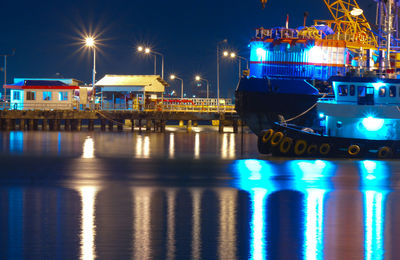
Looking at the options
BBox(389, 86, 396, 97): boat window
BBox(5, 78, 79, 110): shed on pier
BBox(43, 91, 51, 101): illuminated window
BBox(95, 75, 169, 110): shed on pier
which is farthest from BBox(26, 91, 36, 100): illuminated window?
BBox(389, 86, 396, 97): boat window

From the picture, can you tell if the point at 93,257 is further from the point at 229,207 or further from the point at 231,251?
the point at 229,207

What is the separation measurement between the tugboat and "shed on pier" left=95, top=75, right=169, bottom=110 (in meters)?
47.4

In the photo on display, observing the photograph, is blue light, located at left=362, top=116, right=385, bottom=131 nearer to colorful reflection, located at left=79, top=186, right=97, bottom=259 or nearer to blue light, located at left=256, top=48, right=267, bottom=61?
blue light, located at left=256, top=48, right=267, bottom=61

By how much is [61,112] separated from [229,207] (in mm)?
62742

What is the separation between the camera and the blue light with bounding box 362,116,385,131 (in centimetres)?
4475

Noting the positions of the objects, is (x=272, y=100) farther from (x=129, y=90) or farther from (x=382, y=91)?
(x=129, y=90)

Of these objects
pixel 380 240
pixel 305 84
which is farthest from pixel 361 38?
pixel 380 240

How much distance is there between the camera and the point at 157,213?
22.6m

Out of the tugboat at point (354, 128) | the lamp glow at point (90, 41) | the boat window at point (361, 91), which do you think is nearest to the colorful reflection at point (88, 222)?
the tugboat at point (354, 128)

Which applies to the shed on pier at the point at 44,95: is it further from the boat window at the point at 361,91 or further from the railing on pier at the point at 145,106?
the boat window at the point at 361,91

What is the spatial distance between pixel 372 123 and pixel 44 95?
56579 millimetres

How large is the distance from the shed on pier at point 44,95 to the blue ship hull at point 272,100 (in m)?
42.1

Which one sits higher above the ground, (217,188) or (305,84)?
(305,84)

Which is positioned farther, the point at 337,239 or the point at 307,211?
the point at 307,211
